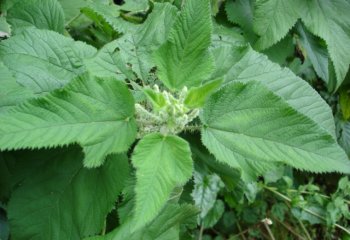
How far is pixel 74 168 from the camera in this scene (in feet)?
2.41

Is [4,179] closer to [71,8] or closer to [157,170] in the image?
[157,170]

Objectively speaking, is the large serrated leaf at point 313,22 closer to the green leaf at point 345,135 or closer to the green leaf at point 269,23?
the green leaf at point 269,23

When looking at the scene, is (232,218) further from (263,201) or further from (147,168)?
(147,168)

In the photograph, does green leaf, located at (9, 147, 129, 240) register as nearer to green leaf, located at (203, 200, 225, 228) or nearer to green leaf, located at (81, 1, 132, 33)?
green leaf, located at (81, 1, 132, 33)

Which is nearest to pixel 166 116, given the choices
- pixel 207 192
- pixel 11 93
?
pixel 11 93

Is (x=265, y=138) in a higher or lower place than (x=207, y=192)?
higher

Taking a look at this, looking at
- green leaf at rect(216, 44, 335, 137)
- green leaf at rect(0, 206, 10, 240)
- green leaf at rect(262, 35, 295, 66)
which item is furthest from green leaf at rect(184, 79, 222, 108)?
green leaf at rect(262, 35, 295, 66)

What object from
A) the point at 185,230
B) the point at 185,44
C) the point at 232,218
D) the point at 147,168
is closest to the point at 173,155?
the point at 147,168

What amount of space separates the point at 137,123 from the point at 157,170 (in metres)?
0.14

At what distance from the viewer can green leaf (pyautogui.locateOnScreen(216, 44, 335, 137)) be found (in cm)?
78

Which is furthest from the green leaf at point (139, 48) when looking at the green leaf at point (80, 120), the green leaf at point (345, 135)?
the green leaf at point (345, 135)

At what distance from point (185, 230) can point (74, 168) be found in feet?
1.02

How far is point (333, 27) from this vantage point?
3.60ft

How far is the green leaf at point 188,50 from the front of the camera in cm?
66
